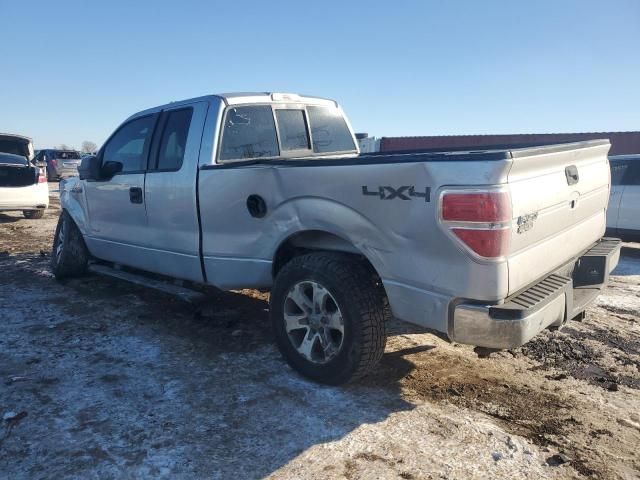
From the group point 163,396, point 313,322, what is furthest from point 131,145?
point 313,322

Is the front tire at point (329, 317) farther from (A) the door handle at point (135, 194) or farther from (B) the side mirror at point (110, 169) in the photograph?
(B) the side mirror at point (110, 169)

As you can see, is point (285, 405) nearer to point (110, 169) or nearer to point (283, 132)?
point (283, 132)

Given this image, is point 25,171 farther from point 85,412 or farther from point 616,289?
point 616,289

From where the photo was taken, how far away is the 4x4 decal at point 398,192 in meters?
2.65

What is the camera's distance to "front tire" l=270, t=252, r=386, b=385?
3049mm

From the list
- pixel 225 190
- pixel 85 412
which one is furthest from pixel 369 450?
pixel 225 190

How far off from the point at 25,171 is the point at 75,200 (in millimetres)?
6679

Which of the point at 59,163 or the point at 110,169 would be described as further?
the point at 59,163

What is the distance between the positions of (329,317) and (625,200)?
6780 mm

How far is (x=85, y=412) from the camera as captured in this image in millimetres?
2986

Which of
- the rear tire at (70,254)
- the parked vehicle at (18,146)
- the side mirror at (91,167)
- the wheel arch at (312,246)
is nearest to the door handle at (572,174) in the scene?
the wheel arch at (312,246)

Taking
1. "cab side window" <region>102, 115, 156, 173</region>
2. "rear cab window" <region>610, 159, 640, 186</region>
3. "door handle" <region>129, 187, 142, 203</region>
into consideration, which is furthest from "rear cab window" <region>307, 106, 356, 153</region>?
"rear cab window" <region>610, 159, 640, 186</region>

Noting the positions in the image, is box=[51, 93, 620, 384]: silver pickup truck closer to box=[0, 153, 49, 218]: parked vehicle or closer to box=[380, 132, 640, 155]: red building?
box=[0, 153, 49, 218]: parked vehicle

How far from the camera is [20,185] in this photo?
1119 cm
